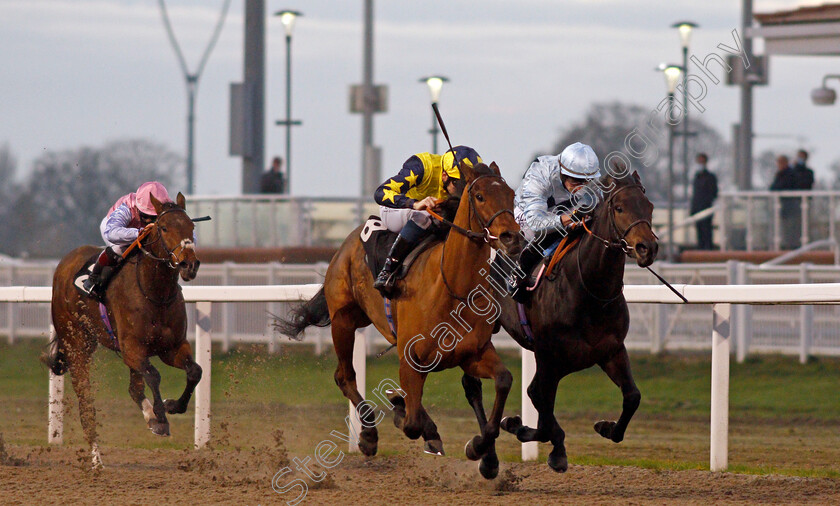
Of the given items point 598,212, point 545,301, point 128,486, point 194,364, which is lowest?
point 128,486

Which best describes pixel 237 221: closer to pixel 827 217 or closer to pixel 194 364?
pixel 827 217

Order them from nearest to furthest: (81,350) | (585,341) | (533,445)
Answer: (585,341) → (533,445) → (81,350)

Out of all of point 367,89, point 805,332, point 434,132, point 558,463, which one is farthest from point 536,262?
point 367,89

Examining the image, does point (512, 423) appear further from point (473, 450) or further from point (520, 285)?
point (520, 285)

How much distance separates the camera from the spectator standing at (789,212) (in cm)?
1455

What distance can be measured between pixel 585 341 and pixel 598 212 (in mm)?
586

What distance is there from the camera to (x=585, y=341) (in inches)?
220

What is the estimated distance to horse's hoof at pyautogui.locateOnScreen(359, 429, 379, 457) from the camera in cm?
629

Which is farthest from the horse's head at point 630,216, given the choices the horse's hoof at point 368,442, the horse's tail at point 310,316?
the horse's tail at point 310,316

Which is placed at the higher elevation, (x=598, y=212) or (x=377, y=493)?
(x=598, y=212)

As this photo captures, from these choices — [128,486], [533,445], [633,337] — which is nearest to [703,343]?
[633,337]

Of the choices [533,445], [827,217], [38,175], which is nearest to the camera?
[533,445]

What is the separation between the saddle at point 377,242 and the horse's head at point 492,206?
23.9 inches

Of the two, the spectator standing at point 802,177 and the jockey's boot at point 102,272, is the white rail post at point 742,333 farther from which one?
the jockey's boot at point 102,272
